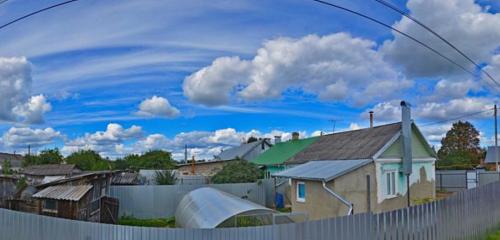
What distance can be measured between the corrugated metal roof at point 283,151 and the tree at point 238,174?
2626mm

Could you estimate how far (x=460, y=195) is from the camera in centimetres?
1080

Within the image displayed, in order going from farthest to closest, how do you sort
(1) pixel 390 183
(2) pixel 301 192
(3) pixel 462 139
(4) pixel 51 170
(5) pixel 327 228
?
(3) pixel 462 139 < (4) pixel 51 170 < (1) pixel 390 183 < (2) pixel 301 192 < (5) pixel 327 228

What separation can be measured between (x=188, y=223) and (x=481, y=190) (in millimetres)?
9107

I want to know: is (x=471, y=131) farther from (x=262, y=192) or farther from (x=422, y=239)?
(x=422, y=239)

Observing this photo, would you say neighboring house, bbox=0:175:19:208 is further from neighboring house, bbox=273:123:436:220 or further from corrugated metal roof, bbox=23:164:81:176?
neighboring house, bbox=273:123:436:220

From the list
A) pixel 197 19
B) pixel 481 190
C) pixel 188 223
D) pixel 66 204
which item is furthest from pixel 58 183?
pixel 481 190

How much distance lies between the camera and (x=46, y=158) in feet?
166

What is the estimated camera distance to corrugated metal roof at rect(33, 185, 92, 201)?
15656 millimetres

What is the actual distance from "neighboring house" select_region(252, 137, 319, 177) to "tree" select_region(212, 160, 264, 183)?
88.4 inches

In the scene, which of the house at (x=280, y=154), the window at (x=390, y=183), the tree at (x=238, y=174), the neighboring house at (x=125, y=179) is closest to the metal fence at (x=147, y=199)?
the neighboring house at (x=125, y=179)

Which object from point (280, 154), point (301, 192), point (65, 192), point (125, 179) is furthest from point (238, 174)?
point (65, 192)

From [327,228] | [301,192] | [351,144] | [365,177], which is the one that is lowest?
[301,192]

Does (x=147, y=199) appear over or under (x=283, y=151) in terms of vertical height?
under

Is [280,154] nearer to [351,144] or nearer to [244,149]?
[351,144]
